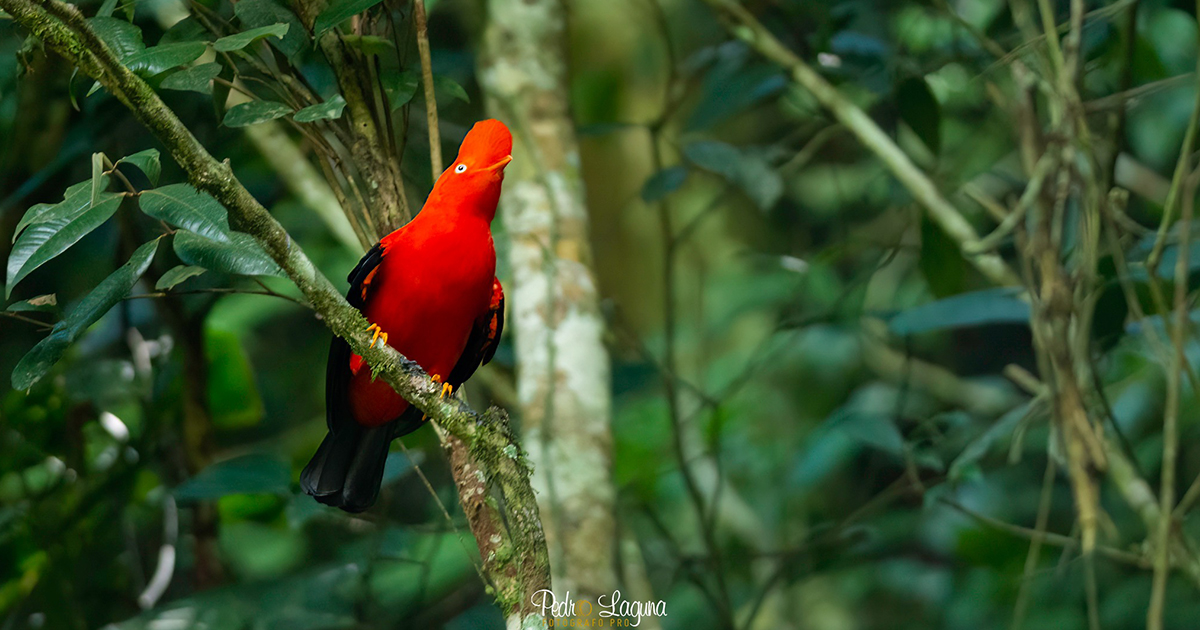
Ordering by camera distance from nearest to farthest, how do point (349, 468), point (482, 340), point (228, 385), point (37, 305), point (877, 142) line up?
point (37, 305) < point (349, 468) < point (482, 340) < point (877, 142) < point (228, 385)

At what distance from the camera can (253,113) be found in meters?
1.30

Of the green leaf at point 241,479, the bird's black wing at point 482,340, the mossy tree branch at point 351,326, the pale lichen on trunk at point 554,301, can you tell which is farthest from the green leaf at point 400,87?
the green leaf at point 241,479

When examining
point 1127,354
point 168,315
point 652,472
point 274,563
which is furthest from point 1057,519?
point 168,315

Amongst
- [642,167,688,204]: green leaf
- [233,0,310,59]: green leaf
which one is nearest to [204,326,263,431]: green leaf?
[642,167,688,204]: green leaf

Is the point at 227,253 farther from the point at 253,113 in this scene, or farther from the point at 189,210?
the point at 253,113

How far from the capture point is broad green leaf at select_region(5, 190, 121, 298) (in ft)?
3.69

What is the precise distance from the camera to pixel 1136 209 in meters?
4.36

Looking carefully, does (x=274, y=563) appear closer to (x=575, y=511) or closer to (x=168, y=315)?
(x=168, y=315)

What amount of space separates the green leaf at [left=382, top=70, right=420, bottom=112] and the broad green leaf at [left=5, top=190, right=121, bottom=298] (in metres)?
0.44

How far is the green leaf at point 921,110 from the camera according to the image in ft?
9.76

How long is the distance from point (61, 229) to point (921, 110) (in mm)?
2568

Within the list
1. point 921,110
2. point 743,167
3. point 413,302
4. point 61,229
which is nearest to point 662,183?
point 743,167

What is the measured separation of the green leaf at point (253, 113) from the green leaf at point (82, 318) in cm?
20

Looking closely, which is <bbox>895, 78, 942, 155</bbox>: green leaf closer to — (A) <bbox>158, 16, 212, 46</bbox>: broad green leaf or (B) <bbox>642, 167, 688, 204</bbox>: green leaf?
(B) <bbox>642, 167, 688, 204</bbox>: green leaf
